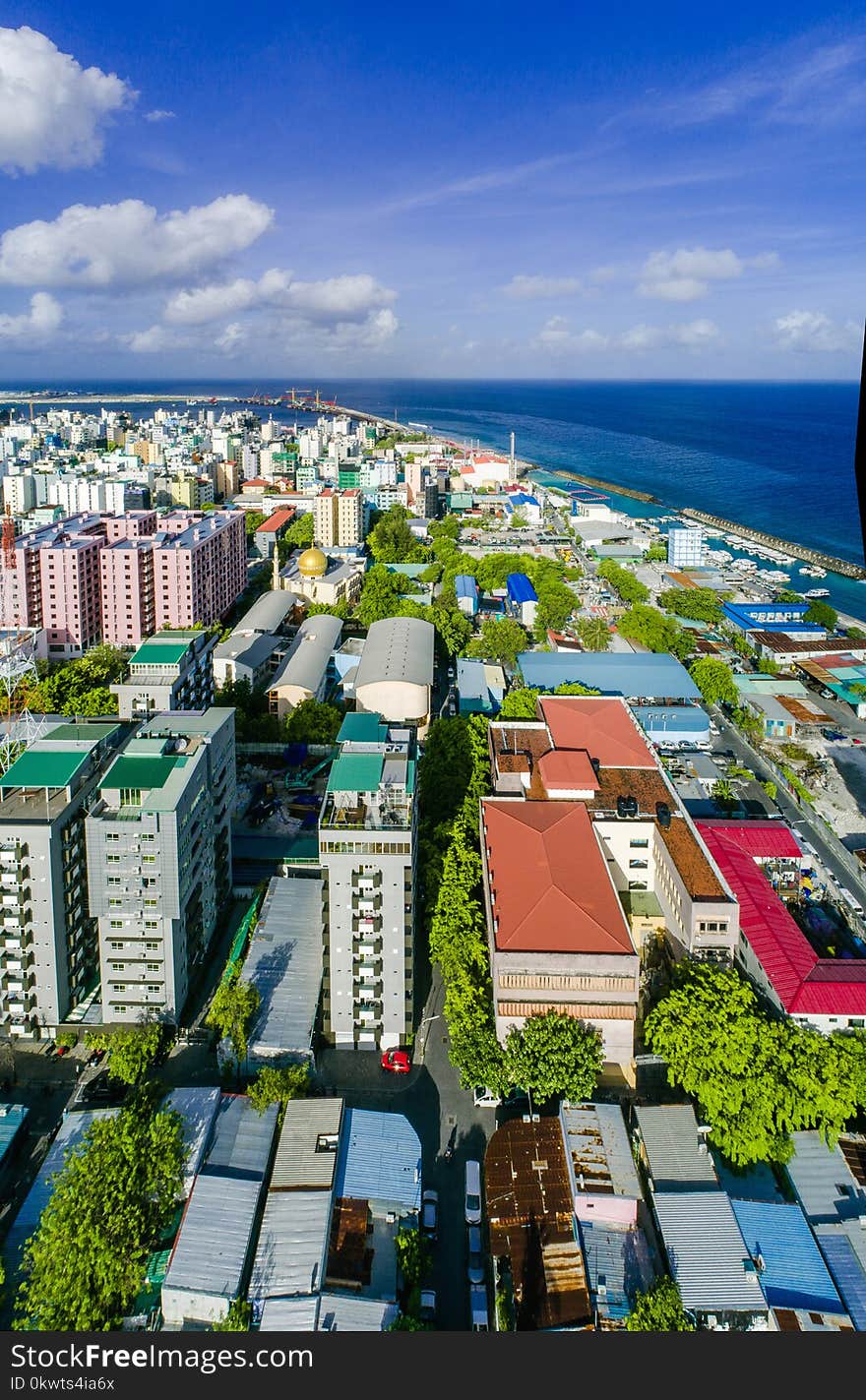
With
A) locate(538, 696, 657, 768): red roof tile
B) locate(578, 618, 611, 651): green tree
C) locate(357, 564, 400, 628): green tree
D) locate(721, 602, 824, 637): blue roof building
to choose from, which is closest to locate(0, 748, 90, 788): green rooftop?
→ locate(538, 696, 657, 768): red roof tile

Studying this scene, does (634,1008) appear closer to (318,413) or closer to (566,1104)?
(566,1104)

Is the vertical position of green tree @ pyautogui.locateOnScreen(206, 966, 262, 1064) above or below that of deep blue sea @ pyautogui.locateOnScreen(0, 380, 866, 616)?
below

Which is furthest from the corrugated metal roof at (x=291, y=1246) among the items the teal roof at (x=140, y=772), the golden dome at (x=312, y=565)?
the golden dome at (x=312, y=565)

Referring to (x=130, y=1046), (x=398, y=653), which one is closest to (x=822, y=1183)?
(x=130, y=1046)

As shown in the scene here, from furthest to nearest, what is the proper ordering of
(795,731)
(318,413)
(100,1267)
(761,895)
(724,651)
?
(318,413) < (724,651) < (795,731) < (761,895) < (100,1267)

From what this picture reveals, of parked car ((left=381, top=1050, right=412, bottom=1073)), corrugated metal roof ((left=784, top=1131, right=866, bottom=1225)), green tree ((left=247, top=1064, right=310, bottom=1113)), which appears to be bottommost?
parked car ((left=381, top=1050, right=412, bottom=1073))

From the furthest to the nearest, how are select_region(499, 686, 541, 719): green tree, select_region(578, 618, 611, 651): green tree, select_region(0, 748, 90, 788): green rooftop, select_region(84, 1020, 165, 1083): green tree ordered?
select_region(578, 618, 611, 651): green tree
select_region(499, 686, 541, 719): green tree
select_region(0, 748, 90, 788): green rooftop
select_region(84, 1020, 165, 1083): green tree

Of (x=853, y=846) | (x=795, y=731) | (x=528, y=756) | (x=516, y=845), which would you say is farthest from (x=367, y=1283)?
(x=795, y=731)

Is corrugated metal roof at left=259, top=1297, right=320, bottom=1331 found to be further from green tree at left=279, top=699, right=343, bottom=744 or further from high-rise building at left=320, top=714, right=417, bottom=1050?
green tree at left=279, top=699, right=343, bottom=744
